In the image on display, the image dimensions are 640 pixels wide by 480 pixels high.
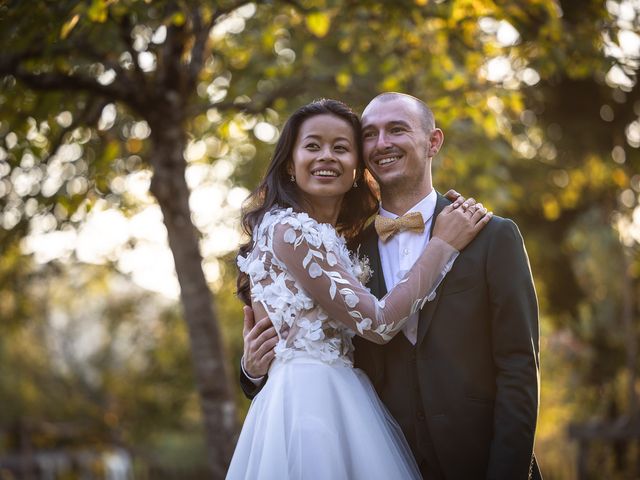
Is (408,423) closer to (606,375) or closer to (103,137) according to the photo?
(103,137)

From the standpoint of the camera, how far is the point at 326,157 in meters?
3.60

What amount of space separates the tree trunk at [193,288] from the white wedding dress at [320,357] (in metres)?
2.91

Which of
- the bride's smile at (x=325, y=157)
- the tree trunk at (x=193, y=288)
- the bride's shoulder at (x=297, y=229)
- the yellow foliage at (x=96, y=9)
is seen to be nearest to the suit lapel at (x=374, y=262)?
the bride's shoulder at (x=297, y=229)

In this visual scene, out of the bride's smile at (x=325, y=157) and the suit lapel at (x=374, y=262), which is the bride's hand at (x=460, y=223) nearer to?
the suit lapel at (x=374, y=262)

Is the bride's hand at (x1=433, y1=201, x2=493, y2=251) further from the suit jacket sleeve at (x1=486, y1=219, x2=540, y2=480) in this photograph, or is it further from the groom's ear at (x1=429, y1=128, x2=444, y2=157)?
the groom's ear at (x1=429, y1=128, x2=444, y2=157)

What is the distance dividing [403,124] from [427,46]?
3.83 m

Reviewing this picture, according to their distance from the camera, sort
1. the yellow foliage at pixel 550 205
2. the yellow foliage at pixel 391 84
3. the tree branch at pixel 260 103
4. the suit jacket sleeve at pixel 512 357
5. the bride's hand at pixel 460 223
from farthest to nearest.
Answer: the yellow foliage at pixel 550 205 → the tree branch at pixel 260 103 → the yellow foliage at pixel 391 84 → the bride's hand at pixel 460 223 → the suit jacket sleeve at pixel 512 357

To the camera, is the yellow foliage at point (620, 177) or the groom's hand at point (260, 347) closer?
the groom's hand at point (260, 347)

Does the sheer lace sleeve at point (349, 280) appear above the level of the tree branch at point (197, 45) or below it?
below

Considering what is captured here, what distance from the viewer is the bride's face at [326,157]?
361 cm

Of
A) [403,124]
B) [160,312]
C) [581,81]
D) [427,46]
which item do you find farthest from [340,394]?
[160,312]

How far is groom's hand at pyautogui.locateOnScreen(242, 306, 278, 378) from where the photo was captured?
3.53m

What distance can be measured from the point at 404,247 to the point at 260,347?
0.80m

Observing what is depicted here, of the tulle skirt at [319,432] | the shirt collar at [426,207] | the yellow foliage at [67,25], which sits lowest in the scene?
the tulle skirt at [319,432]
